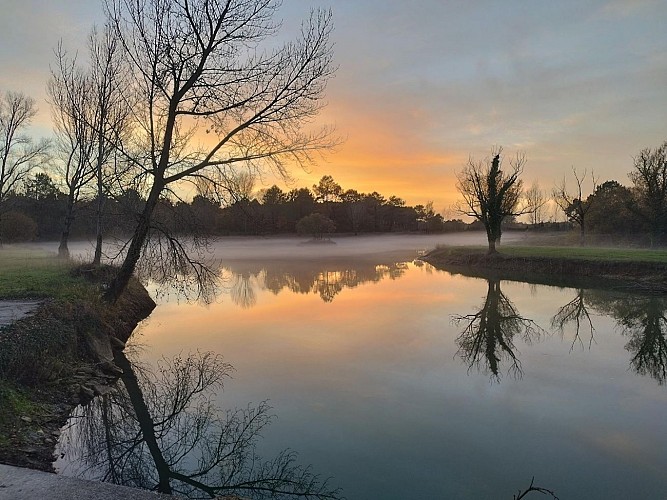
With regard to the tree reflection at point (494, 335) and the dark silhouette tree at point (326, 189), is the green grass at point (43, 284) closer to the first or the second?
the tree reflection at point (494, 335)

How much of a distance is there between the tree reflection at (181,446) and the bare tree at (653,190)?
3431cm

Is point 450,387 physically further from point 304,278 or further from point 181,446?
point 304,278

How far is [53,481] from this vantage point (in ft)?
12.5

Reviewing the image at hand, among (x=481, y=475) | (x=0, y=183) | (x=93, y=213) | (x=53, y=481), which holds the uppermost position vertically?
(x=0, y=183)

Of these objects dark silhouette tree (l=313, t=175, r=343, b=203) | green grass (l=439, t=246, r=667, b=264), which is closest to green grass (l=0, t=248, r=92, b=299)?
green grass (l=439, t=246, r=667, b=264)

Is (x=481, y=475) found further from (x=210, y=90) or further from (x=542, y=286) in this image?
(x=542, y=286)

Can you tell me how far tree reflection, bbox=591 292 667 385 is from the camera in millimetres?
9188

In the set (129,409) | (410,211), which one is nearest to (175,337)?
(129,409)

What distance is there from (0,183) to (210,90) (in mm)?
22510

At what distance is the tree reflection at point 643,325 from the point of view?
30.1 ft

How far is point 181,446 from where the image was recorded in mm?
5773

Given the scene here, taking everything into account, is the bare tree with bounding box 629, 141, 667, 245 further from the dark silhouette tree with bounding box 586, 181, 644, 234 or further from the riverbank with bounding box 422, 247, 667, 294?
the riverbank with bounding box 422, 247, 667, 294

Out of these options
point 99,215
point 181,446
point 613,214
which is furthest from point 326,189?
point 181,446

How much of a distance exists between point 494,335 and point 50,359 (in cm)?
995
